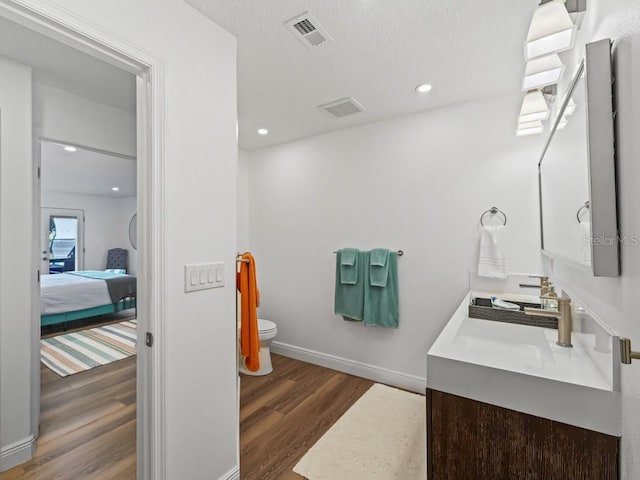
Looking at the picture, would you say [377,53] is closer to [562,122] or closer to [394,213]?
[562,122]

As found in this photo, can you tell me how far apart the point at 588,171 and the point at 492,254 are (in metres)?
1.40

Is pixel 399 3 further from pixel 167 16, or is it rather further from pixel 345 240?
pixel 345 240

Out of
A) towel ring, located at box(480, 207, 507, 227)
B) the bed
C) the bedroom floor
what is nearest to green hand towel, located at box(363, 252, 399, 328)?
towel ring, located at box(480, 207, 507, 227)

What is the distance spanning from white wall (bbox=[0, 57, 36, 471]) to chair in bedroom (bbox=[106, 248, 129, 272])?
21.4 ft

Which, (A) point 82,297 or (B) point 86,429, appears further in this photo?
(A) point 82,297

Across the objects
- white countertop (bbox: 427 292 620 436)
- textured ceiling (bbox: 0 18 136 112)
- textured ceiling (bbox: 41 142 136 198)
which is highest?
textured ceiling (bbox: 41 142 136 198)

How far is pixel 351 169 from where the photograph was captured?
2.85 meters

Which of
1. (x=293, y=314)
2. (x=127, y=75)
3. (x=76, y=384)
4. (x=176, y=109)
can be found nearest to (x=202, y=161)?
(x=176, y=109)

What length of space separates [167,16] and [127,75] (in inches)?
32.0

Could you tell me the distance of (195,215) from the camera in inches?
53.7

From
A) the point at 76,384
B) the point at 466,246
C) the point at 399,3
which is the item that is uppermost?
the point at 399,3

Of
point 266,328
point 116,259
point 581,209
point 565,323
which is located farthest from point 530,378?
point 116,259

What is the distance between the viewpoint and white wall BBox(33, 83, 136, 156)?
6.40 ft
